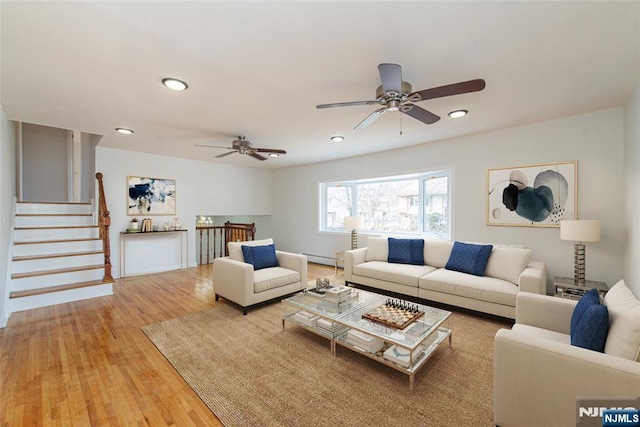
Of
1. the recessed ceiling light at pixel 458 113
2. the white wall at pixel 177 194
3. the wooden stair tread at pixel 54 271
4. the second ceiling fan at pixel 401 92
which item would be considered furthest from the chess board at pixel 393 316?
the white wall at pixel 177 194

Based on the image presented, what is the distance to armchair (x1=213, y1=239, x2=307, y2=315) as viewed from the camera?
10.7 ft

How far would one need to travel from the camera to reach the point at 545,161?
3480mm

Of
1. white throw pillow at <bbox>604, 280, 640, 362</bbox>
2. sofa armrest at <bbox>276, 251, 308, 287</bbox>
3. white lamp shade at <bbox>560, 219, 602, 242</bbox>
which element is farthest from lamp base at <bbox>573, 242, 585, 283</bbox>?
sofa armrest at <bbox>276, 251, 308, 287</bbox>

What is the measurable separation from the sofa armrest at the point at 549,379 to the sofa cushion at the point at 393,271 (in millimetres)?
2082

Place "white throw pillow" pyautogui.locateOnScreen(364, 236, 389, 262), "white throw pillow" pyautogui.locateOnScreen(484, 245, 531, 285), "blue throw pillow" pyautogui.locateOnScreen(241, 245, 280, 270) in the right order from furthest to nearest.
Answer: "white throw pillow" pyautogui.locateOnScreen(364, 236, 389, 262), "blue throw pillow" pyautogui.locateOnScreen(241, 245, 280, 270), "white throw pillow" pyautogui.locateOnScreen(484, 245, 531, 285)

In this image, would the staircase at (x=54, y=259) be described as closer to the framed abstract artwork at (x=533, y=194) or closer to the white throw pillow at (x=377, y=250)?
the white throw pillow at (x=377, y=250)

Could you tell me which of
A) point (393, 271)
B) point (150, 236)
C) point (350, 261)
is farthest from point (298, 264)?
point (150, 236)

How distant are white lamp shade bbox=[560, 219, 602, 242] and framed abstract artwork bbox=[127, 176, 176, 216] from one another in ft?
21.7

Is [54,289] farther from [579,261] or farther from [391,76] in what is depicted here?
[579,261]

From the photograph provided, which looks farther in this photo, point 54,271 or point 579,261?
point 54,271

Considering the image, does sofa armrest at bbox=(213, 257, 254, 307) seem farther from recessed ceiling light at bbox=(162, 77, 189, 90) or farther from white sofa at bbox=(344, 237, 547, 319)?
recessed ceiling light at bbox=(162, 77, 189, 90)

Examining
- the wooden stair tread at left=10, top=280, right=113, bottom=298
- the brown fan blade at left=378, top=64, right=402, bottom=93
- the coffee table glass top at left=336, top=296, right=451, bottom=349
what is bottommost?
the wooden stair tread at left=10, top=280, right=113, bottom=298

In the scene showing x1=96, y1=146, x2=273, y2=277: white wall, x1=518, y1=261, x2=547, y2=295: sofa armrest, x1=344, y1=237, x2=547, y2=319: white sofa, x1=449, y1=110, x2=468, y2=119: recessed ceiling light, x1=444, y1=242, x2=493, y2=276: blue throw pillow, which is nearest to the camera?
x1=518, y1=261, x2=547, y2=295: sofa armrest

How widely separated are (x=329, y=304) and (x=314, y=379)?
0.82 meters
